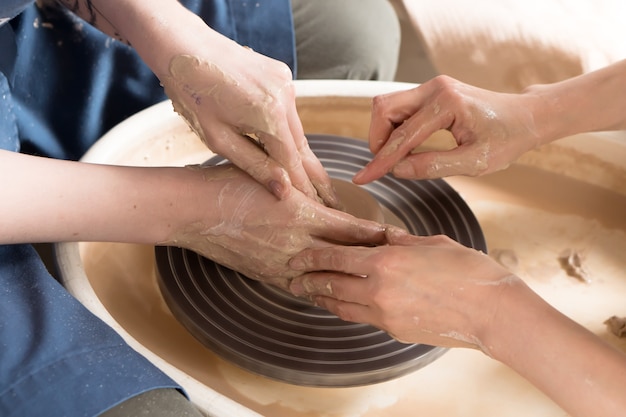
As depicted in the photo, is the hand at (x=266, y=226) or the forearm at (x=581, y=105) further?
the forearm at (x=581, y=105)

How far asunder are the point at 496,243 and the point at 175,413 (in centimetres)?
86

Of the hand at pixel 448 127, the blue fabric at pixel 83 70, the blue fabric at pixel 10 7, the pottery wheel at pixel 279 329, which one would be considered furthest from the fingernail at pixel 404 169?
the blue fabric at pixel 10 7

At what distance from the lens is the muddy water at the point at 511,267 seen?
119 centimetres

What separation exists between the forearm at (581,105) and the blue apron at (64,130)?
67cm

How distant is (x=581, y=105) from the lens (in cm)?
139

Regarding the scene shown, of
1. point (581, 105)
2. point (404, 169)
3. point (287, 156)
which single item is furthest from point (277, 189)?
point (581, 105)

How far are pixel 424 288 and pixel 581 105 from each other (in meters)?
0.61

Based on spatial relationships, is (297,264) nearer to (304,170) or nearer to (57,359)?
(304,170)

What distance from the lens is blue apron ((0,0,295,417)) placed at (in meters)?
0.92

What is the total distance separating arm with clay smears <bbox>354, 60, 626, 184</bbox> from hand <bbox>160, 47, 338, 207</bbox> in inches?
8.1

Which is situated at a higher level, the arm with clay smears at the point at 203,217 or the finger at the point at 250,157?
the finger at the point at 250,157

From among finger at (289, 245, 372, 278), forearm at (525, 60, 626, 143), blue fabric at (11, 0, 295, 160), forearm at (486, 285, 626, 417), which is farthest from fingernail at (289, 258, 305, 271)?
blue fabric at (11, 0, 295, 160)

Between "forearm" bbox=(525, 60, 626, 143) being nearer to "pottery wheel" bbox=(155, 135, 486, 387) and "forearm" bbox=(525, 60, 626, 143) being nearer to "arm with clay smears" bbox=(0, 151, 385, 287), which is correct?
"pottery wheel" bbox=(155, 135, 486, 387)

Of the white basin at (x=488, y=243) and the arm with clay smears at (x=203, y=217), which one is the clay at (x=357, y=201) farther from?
the white basin at (x=488, y=243)
